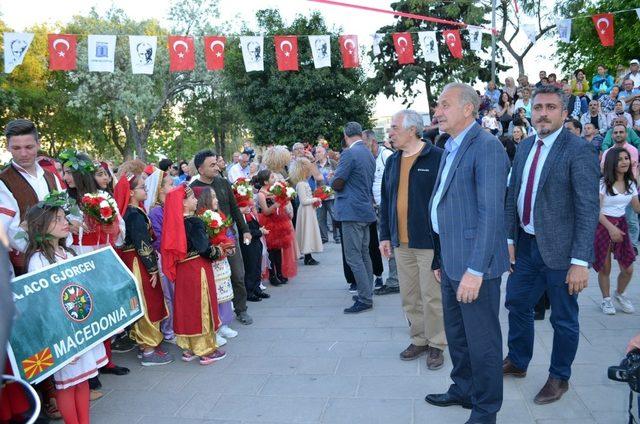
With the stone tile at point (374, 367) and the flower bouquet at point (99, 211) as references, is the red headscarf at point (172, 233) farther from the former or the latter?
the stone tile at point (374, 367)

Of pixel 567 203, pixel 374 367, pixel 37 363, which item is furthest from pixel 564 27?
pixel 37 363

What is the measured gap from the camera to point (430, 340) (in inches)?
179

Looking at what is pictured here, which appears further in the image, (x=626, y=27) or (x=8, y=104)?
(x=8, y=104)

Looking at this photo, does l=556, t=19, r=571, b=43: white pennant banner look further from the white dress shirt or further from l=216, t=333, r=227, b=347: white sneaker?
l=216, t=333, r=227, b=347: white sneaker

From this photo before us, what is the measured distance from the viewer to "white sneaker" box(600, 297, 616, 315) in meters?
5.63

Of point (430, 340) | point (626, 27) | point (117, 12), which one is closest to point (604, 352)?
point (430, 340)

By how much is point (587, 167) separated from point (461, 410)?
Result: 1.92 meters

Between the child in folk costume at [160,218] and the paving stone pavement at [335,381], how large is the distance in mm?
401

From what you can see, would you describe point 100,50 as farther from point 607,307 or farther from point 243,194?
point 607,307

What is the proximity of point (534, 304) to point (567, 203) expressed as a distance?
2.81ft

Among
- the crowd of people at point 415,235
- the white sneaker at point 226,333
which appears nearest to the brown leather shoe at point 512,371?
the crowd of people at point 415,235

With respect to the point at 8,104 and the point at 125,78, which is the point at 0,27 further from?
the point at 125,78

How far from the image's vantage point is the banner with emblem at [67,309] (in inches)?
121

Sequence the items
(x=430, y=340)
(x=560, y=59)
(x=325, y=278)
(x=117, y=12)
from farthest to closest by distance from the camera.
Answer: (x=117, y=12), (x=560, y=59), (x=325, y=278), (x=430, y=340)
